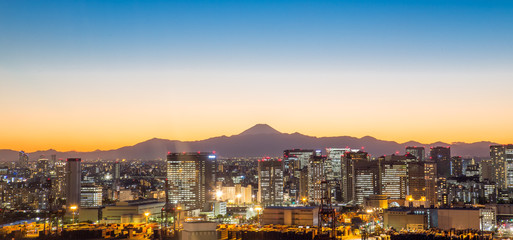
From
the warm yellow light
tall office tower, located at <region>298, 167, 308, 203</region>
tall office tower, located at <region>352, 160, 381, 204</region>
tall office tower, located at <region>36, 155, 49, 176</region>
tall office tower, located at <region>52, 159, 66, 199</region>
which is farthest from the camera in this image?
tall office tower, located at <region>36, 155, 49, 176</region>

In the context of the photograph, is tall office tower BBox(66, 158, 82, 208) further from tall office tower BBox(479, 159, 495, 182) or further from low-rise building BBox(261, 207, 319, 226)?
tall office tower BBox(479, 159, 495, 182)

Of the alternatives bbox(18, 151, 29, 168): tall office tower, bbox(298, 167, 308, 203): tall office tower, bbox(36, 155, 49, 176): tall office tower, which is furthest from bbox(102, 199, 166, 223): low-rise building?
bbox(18, 151, 29, 168): tall office tower

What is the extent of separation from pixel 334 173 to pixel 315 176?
13.0 meters

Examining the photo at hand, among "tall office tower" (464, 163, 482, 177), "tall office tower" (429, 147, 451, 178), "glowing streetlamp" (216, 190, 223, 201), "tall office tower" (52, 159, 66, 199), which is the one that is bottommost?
"glowing streetlamp" (216, 190, 223, 201)

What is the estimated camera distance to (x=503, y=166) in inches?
2847

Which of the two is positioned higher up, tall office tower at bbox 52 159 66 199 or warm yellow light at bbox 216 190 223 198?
tall office tower at bbox 52 159 66 199

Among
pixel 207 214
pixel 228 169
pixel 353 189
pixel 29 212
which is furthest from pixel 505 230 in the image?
pixel 228 169

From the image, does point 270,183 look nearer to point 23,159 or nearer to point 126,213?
point 126,213

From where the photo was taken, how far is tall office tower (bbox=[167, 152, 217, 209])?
6384cm

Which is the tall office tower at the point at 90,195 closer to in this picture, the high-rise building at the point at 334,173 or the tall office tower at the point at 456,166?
the high-rise building at the point at 334,173

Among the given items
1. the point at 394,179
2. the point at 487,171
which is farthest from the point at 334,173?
the point at 487,171

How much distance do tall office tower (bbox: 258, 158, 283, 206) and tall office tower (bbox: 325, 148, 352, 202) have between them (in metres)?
4.89

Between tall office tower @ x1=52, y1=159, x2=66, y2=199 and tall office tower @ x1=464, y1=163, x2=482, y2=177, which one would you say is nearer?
tall office tower @ x1=52, y1=159, x2=66, y2=199

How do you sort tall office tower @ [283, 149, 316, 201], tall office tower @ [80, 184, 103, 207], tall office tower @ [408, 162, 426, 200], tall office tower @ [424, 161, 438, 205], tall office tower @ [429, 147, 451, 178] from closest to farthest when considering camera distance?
tall office tower @ [80, 184, 103, 207] < tall office tower @ [424, 161, 438, 205] < tall office tower @ [408, 162, 426, 200] < tall office tower @ [283, 149, 316, 201] < tall office tower @ [429, 147, 451, 178]
